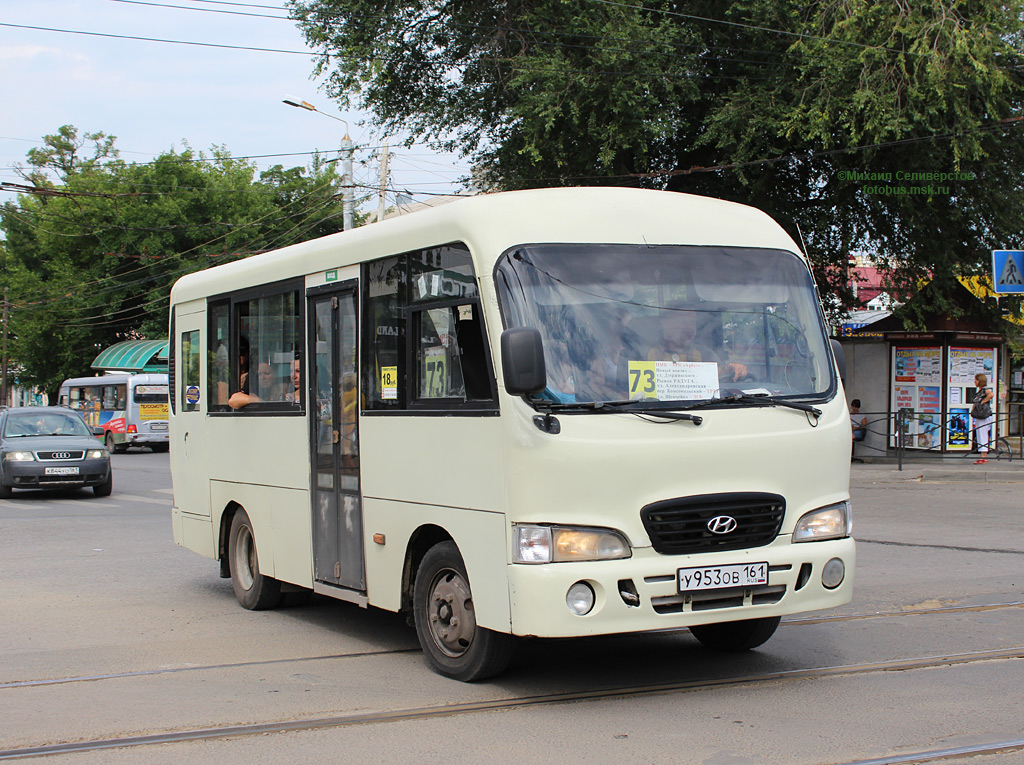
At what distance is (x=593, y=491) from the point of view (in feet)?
18.6

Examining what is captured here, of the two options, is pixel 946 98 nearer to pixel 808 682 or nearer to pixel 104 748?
pixel 808 682

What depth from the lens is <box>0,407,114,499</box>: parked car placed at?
20953mm

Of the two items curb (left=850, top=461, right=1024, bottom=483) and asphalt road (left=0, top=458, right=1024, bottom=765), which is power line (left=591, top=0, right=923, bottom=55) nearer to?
curb (left=850, top=461, right=1024, bottom=483)

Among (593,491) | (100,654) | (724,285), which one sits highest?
(724,285)

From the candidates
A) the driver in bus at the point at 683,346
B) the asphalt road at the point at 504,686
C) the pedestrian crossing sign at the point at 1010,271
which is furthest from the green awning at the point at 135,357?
the driver in bus at the point at 683,346

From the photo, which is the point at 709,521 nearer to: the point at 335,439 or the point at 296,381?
the point at 335,439

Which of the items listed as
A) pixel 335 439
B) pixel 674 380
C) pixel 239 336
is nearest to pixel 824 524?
pixel 674 380

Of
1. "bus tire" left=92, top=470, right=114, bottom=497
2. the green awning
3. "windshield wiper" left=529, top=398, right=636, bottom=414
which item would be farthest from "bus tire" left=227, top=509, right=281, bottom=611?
the green awning

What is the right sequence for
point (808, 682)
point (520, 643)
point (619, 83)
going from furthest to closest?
point (619, 83)
point (520, 643)
point (808, 682)

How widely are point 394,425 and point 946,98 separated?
662 inches

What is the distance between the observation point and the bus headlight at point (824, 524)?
614 centimetres

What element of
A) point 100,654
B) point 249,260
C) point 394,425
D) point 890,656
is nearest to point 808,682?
point 890,656

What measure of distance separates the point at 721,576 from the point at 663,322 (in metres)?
1.32

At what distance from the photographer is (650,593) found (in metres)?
5.68
